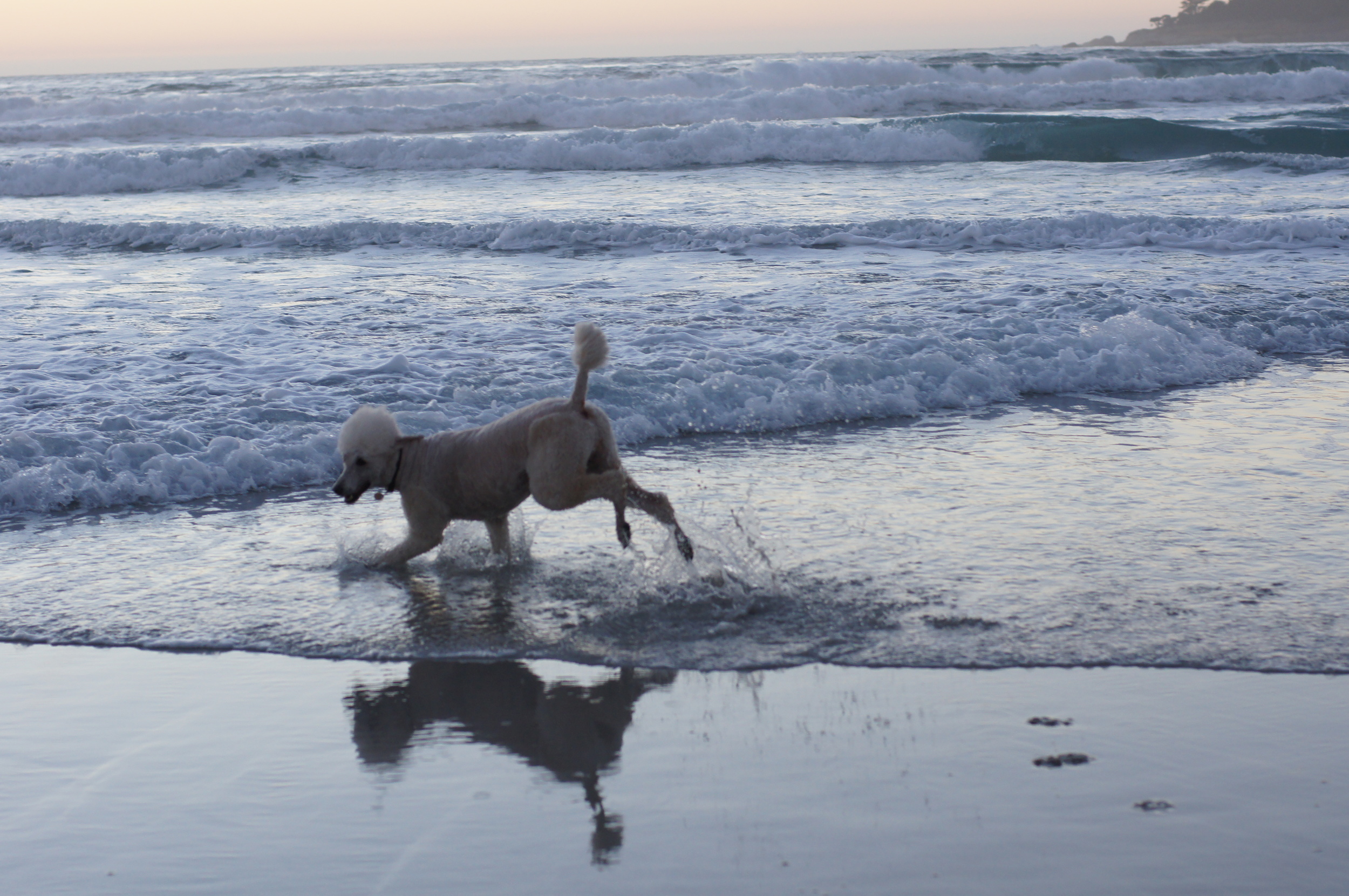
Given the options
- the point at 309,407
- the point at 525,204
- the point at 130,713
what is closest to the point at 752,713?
the point at 130,713

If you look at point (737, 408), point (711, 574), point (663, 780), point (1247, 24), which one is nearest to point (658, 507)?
point (711, 574)

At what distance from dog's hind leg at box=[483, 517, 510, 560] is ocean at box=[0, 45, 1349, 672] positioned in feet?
0.30

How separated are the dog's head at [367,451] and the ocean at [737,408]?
41 centimetres

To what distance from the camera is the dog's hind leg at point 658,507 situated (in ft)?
16.0

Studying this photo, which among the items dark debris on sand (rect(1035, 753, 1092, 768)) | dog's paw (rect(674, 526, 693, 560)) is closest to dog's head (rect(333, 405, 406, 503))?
dog's paw (rect(674, 526, 693, 560))

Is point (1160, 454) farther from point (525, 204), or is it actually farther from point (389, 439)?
point (525, 204)

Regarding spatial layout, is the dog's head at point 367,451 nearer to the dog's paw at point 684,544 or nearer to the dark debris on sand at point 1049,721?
the dog's paw at point 684,544

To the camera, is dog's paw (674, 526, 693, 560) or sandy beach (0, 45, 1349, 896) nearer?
sandy beach (0, 45, 1349, 896)

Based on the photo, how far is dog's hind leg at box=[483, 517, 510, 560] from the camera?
5.26 meters

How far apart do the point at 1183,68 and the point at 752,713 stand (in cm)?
4015

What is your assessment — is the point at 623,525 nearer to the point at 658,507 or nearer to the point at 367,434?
the point at 658,507

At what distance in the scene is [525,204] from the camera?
1728 centimetres

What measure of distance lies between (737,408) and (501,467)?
2977mm

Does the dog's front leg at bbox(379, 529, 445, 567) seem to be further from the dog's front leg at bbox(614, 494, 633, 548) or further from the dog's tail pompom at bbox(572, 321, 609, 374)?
the dog's tail pompom at bbox(572, 321, 609, 374)
